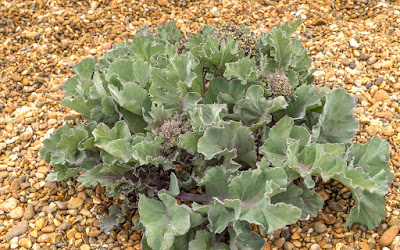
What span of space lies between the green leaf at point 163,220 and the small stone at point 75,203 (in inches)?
27.0

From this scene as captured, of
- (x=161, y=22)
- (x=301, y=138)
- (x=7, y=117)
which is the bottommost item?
(x=7, y=117)

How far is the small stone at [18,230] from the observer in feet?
8.68

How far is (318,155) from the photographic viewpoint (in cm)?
216

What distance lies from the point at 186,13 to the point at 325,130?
2.38m

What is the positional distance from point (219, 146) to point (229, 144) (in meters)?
0.09

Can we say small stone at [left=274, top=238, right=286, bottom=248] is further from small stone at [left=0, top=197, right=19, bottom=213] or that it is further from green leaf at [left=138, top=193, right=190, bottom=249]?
small stone at [left=0, top=197, right=19, bottom=213]

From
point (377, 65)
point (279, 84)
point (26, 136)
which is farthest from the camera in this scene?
point (377, 65)

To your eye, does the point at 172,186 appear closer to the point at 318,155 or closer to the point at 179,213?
the point at 179,213

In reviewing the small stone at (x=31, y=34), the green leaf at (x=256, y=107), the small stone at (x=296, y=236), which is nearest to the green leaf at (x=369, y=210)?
the small stone at (x=296, y=236)

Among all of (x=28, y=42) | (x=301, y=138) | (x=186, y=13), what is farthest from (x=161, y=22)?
(x=301, y=138)

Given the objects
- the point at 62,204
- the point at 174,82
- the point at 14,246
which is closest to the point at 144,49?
the point at 174,82

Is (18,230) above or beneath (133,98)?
beneath

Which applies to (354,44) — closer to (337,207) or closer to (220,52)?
(220,52)

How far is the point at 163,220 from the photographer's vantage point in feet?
7.36
